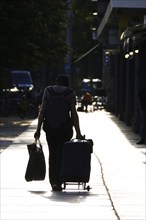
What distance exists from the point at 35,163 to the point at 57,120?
762 millimetres

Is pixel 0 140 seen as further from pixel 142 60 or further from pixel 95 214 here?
pixel 95 214

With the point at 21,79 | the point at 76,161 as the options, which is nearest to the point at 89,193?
the point at 76,161

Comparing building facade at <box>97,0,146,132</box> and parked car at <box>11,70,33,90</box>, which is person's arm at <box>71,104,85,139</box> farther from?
parked car at <box>11,70,33,90</box>

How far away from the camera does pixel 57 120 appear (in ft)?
46.5

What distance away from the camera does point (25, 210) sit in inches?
495

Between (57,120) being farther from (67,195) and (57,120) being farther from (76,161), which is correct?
(67,195)

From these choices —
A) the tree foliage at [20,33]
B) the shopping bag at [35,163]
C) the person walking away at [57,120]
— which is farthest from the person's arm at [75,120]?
the tree foliage at [20,33]

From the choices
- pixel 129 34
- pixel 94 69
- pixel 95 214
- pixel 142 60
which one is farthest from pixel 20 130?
pixel 94 69

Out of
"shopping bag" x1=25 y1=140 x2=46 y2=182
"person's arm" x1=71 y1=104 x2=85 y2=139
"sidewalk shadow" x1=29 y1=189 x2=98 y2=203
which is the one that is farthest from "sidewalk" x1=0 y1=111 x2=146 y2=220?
"person's arm" x1=71 y1=104 x2=85 y2=139

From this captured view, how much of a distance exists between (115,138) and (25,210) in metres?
15.7

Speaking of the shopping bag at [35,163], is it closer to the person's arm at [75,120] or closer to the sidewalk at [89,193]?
the sidewalk at [89,193]

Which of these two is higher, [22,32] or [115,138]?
[22,32]

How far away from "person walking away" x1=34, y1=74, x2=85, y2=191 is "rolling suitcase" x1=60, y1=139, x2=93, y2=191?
1.05ft

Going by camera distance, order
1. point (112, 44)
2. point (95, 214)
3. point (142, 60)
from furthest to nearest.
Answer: point (112, 44) < point (142, 60) < point (95, 214)
